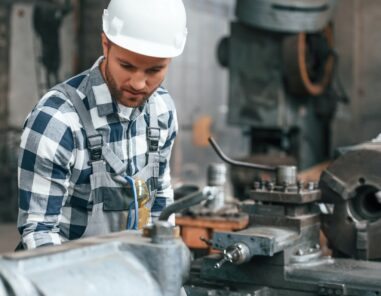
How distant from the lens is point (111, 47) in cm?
161

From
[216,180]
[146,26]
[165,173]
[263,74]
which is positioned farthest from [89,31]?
[146,26]

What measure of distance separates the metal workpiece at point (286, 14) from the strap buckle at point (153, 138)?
247cm

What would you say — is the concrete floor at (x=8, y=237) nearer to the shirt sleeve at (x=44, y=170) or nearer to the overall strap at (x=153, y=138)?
the overall strap at (x=153, y=138)

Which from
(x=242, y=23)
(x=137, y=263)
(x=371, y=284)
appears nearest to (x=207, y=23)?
(x=242, y=23)

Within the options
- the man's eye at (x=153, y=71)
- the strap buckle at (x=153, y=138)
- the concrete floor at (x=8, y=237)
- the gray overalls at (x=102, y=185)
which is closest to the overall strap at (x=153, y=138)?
the strap buckle at (x=153, y=138)

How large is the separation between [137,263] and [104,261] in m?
0.06

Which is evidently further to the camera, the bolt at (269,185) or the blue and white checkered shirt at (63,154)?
the bolt at (269,185)

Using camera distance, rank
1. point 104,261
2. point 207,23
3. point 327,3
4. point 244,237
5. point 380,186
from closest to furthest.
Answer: point 104,261
point 244,237
point 380,186
point 327,3
point 207,23

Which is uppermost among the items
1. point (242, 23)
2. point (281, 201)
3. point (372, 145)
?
point (242, 23)

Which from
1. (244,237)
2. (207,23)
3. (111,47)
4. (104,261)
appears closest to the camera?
(104,261)

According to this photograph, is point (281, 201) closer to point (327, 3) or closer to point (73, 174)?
point (73, 174)

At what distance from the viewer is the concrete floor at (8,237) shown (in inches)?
159

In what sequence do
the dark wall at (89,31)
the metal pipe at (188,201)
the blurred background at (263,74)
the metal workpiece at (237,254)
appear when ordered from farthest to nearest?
the dark wall at (89,31) < the blurred background at (263,74) < the metal workpiece at (237,254) < the metal pipe at (188,201)

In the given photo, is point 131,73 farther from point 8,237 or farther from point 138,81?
point 8,237
